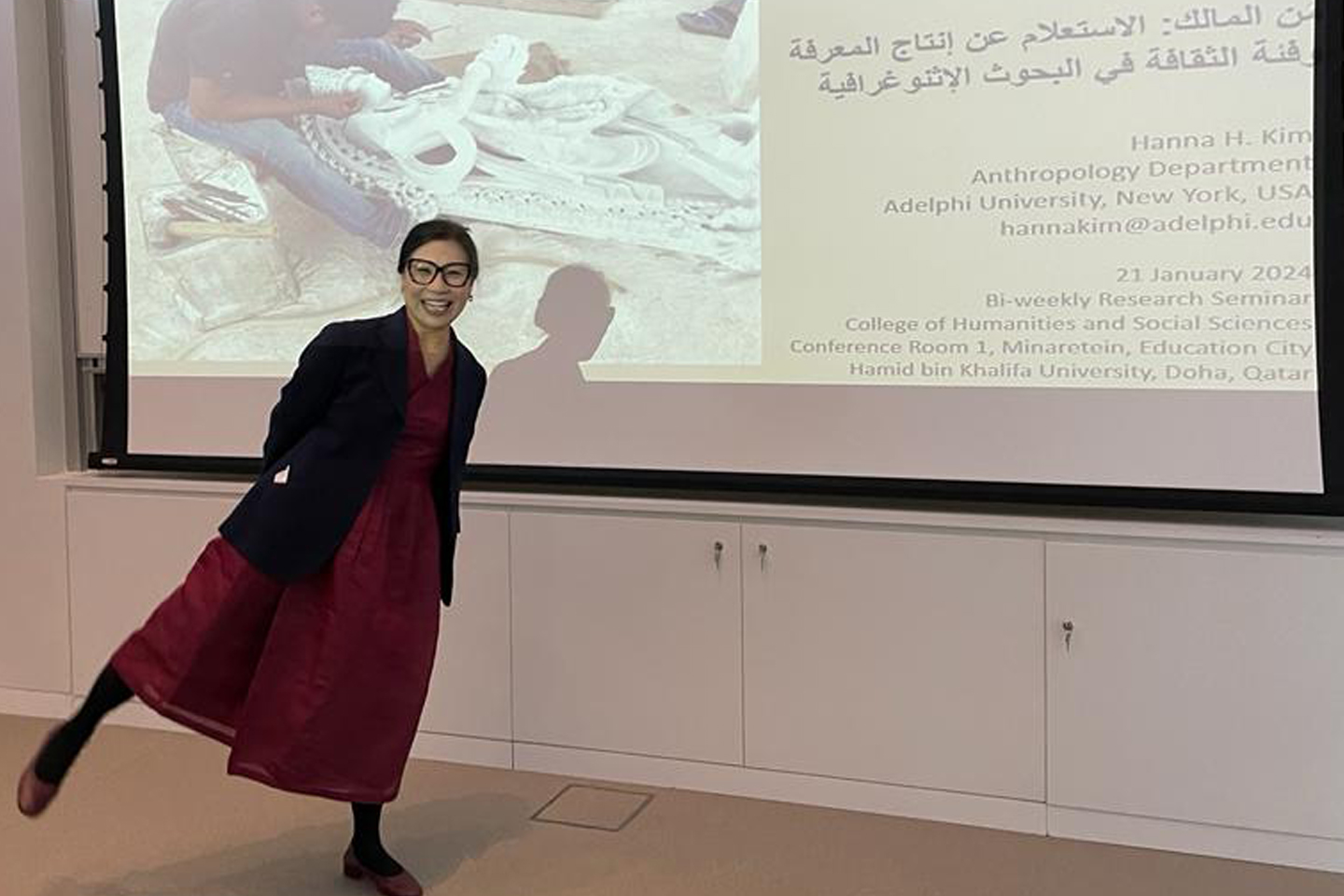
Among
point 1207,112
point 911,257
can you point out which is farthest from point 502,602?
point 1207,112

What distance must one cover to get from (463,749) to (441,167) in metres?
1.59

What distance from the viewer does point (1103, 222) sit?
3236 millimetres

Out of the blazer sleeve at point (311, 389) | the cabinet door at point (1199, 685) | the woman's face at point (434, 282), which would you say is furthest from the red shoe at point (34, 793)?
the cabinet door at point (1199, 685)

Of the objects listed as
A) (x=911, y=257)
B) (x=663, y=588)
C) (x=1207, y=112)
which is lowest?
(x=663, y=588)

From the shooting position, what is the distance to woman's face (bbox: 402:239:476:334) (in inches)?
114

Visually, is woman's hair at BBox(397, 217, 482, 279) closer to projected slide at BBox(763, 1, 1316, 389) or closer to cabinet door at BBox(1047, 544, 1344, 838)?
projected slide at BBox(763, 1, 1316, 389)

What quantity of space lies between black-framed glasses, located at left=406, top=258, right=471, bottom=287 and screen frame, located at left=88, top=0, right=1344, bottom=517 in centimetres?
96

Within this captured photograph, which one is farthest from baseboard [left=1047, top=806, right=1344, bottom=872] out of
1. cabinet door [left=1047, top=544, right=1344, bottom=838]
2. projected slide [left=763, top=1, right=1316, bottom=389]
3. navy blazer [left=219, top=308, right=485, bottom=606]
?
navy blazer [left=219, top=308, right=485, bottom=606]

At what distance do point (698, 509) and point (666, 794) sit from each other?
73 centimetres

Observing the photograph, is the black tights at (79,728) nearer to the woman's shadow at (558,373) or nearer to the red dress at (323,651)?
the red dress at (323,651)

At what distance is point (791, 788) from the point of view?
3.55 meters

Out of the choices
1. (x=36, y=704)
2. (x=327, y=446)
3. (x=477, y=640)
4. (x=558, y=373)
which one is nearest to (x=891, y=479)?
(x=558, y=373)

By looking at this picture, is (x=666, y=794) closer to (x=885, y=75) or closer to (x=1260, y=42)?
(x=885, y=75)

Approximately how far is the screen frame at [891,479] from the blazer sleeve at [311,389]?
0.97 meters
